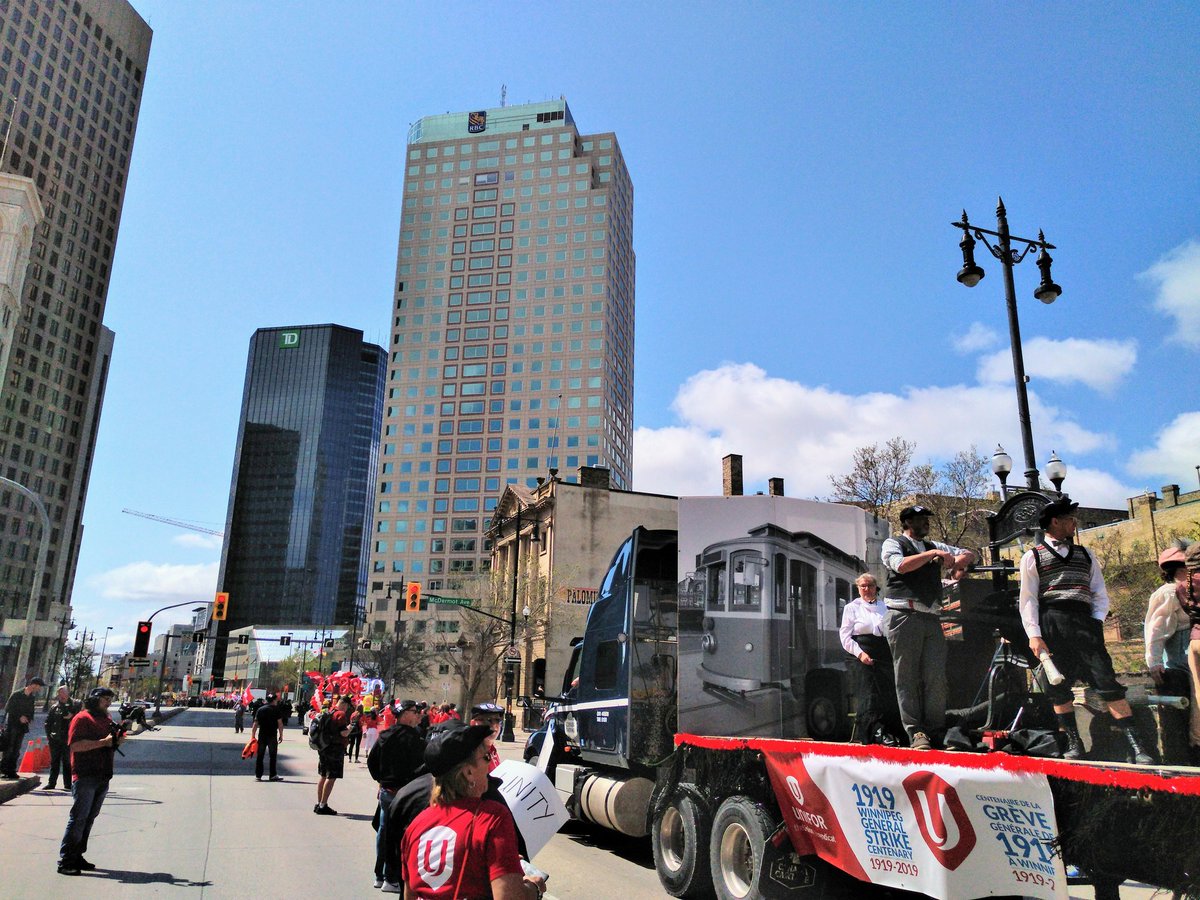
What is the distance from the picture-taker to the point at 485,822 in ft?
10.2

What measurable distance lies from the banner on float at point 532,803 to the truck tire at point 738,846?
7.35ft

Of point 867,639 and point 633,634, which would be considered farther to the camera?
point 633,634

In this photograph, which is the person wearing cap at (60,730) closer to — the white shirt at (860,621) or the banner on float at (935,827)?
the white shirt at (860,621)

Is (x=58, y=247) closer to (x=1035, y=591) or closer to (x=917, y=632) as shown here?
(x=917, y=632)

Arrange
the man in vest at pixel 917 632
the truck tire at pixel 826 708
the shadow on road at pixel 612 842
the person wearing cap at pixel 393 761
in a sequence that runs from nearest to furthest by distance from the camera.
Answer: the man in vest at pixel 917 632, the person wearing cap at pixel 393 761, the truck tire at pixel 826 708, the shadow on road at pixel 612 842

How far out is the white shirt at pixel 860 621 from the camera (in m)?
7.05

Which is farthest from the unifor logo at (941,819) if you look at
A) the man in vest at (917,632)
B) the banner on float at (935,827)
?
the man in vest at (917,632)

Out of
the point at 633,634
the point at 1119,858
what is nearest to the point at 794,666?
the point at 633,634

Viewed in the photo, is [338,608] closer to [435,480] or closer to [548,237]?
[435,480]

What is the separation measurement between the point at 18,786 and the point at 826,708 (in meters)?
14.1

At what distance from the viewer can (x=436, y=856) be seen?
3.11 meters

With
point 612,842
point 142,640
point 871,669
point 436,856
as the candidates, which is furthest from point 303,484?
point 436,856

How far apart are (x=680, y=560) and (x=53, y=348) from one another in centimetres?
12159

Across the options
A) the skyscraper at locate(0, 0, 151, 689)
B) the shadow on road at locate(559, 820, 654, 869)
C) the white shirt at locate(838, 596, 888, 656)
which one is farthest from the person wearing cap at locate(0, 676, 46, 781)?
the skyscraper at locate(0, 0, 151, 689)
